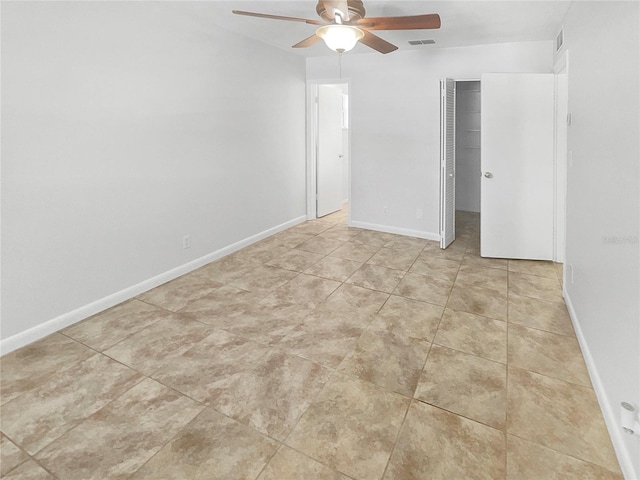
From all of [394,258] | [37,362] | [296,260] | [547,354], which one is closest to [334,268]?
[296,260]

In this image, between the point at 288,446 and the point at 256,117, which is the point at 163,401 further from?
the point at 256,117

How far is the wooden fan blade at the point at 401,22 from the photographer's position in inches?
102

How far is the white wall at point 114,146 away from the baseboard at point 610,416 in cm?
331

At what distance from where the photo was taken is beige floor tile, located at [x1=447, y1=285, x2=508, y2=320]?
2.93 m

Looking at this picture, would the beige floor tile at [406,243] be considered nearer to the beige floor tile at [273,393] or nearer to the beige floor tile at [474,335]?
the beige floor tile at [474,335]

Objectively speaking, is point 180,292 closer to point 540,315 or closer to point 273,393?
point 273,393

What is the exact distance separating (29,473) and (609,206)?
9.28 ft

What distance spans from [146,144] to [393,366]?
2683 mm

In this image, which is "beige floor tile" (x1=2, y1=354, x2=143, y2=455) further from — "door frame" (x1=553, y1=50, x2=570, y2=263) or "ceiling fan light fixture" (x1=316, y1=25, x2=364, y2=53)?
"door frame" (x1=553, y1=50, x2=570, y2=263)

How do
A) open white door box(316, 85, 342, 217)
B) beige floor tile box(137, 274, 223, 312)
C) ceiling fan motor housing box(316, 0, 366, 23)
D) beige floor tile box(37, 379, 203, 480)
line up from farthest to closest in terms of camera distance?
open white door box(316, 85, 342, 217), beige floor tile box(137, 274, 223, 312), ceiling fan motor housing box(316, 0, 366, 23), beige floor tile box(37, 379, 203, 480)

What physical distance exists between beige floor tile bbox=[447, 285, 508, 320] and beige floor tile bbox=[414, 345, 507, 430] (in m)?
0.67

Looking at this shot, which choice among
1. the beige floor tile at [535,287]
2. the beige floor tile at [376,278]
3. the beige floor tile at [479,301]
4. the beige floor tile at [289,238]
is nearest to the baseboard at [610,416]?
the beige floor tile at [479,301]

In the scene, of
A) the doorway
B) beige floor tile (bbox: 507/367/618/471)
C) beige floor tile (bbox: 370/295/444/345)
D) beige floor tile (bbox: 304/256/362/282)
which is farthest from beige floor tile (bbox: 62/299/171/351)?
the doorway

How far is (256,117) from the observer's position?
4.61 meters
